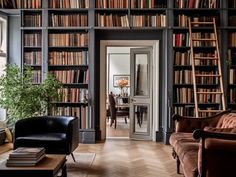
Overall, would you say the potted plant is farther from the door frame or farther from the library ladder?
the library ladder

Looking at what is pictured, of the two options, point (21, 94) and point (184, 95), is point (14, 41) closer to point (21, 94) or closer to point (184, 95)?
point (21, 94)

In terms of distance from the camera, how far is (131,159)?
5344 mm

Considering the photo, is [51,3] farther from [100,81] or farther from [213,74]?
[213,74]

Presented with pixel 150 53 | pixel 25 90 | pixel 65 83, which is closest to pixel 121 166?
pixel 25 90

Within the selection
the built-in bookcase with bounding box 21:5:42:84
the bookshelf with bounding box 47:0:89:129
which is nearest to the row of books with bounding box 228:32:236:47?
the bookshelf with bounding box 47:0:89:129

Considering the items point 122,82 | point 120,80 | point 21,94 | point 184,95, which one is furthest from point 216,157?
point 120,80

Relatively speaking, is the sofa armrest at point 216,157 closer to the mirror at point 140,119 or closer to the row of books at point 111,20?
the row of books at point 111,20

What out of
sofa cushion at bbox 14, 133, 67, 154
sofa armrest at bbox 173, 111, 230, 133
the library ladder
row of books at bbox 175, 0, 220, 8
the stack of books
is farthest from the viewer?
row of books at bbox 175, 0, 220, 8

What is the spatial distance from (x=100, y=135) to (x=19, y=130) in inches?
106

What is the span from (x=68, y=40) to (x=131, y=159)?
2.86 meters

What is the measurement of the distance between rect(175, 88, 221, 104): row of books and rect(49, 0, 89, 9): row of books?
8.36 feet

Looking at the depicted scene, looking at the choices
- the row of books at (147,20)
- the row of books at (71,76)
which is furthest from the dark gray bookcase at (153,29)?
the row of books at (71,76)

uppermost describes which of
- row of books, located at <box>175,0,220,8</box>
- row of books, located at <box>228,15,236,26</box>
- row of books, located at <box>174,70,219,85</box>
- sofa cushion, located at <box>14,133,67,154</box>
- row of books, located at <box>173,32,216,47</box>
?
row of books, located at <box>175,0,220,8</box>

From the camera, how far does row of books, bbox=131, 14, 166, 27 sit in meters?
6.79
